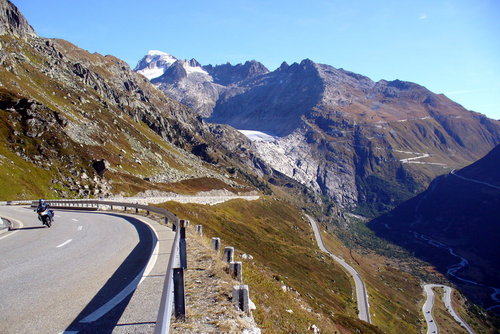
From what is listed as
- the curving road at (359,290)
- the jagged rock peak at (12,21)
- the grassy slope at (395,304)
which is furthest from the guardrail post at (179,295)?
the jagged rock peak at (12,21)

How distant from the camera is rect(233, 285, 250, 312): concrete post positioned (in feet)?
31.0

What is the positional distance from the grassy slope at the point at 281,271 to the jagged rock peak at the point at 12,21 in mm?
142975

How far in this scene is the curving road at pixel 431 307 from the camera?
91919 millimetres

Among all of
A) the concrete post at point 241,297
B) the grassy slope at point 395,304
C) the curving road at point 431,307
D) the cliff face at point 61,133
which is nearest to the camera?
the concrete post at point 241,297

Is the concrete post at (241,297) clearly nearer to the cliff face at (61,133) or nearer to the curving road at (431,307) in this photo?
the cliff face at (61,133)

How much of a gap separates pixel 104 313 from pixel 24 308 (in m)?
1.95

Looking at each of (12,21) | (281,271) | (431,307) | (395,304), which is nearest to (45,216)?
(281,271)

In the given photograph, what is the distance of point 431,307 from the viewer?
111312 mm

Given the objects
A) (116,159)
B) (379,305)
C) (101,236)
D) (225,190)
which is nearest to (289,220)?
(225,190)

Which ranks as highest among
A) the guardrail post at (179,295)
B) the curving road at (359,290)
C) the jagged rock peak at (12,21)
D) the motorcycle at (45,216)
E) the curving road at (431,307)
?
the jagged rock peak at (12,21)

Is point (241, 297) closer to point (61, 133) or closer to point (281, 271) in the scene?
point (281, 271)

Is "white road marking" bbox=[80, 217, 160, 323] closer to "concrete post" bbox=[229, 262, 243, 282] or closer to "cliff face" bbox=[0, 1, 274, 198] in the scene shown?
"concrete post" bbox=[229, 262, 243, 282]

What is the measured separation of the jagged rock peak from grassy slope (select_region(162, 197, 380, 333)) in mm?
142975

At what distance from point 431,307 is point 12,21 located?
218837mm
